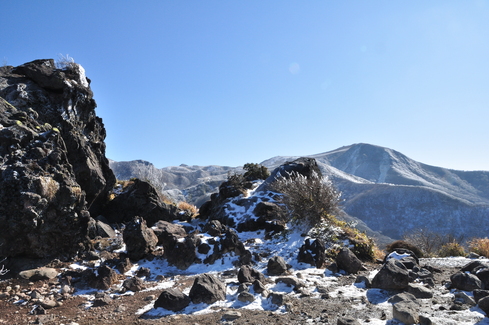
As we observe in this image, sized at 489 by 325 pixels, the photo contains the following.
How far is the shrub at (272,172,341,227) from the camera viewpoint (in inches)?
396

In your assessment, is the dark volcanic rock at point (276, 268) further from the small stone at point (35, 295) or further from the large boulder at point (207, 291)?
the small stone at point (35, 295)

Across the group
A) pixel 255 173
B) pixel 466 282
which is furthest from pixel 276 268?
pixel 255 173

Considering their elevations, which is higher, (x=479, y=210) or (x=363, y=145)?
(x=363, y=145)

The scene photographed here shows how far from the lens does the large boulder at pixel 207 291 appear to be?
491 cm

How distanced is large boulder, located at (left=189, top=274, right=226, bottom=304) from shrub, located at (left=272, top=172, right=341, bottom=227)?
5489mm

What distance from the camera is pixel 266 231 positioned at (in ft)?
36.4

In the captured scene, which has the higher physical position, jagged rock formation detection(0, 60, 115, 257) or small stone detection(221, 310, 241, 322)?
jagged rock formation detection(0, 60, 115, 257)

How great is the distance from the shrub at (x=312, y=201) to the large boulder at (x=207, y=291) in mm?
5489

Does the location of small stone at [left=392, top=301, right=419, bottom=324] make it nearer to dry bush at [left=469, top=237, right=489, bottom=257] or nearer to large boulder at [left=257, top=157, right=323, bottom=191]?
dry bush at [left=469, top=237, right=489, bottom=257]

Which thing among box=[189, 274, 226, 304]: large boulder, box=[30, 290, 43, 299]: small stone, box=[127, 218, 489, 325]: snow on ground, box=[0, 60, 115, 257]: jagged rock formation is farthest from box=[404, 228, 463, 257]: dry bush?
box=[0, 60, 115, 257]: jagged rock formation

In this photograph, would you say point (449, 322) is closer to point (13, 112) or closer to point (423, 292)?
point (423, 292)

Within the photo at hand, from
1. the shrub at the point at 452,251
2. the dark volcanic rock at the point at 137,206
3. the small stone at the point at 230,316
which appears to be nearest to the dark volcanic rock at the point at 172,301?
the small stone at the point at 230,316

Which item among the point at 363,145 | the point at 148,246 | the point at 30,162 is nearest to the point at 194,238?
the point at 148,246

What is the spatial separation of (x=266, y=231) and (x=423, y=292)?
21.1 feet
